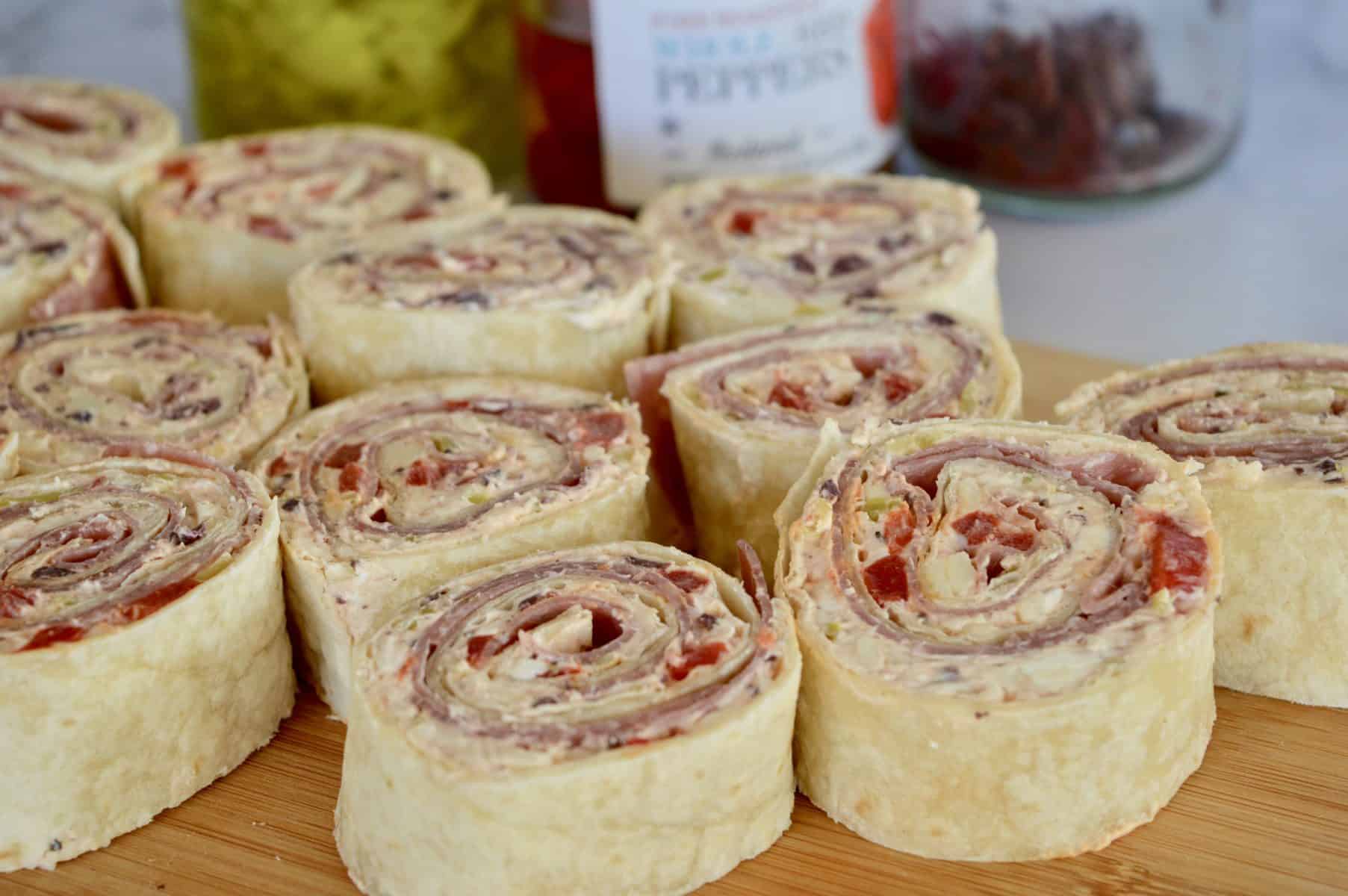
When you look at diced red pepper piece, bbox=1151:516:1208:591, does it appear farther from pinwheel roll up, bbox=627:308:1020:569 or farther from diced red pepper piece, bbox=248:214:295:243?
diced red pepper piece, bbox=248:214:295:243

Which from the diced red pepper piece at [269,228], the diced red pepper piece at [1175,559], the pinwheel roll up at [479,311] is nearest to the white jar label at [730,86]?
the pinwheel roll up at [479,311]

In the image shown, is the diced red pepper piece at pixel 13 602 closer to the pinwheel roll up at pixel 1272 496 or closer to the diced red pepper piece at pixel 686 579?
the diced red pepper piece at pixel 686 579

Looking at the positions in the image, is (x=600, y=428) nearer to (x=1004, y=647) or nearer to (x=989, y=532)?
(x=989, y=532)

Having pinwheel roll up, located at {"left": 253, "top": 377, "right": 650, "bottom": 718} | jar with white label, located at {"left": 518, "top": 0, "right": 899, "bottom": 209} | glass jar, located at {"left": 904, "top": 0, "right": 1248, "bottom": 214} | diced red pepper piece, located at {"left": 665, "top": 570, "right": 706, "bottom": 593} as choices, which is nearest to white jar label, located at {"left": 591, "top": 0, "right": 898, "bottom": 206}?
jar with white label, located at {"left": 518, "top": 0, "right": 899, "bottom": 209}

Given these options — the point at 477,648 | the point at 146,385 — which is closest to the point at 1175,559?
the point at 477,648

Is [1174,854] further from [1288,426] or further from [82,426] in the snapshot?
[82,426]
